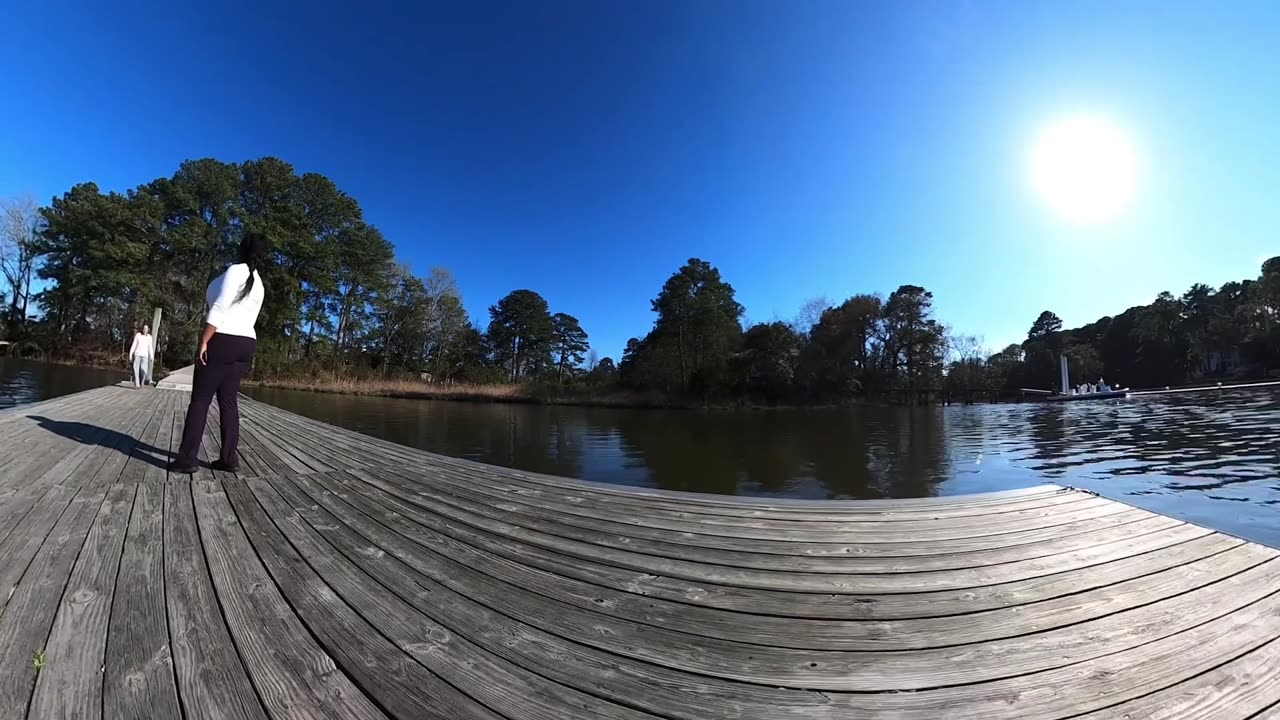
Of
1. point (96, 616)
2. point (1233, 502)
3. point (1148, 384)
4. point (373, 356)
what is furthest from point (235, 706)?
point (1148, 384)

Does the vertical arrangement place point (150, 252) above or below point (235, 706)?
above

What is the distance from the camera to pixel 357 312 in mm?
29906

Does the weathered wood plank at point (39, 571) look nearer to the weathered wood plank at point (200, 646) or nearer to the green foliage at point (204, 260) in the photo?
the weathered wood plank at point (200, 646)

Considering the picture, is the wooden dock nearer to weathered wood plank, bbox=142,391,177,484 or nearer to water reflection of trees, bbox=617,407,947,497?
weathered wood plank, bbox=142,391,177,484

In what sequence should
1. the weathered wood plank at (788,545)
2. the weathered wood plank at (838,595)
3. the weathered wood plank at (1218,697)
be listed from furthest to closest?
the weathered wood plank at (788,545) < the weathered wood plank at (838,595) < the weathered wood plank at (1218,697)

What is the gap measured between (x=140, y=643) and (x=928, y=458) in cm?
935

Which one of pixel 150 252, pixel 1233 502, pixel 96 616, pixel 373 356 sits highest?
pixel 150 252

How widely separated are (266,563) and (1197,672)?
2830 millimetres

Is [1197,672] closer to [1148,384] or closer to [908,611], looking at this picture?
[908,611]

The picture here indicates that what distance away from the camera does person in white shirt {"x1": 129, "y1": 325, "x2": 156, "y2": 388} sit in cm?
902

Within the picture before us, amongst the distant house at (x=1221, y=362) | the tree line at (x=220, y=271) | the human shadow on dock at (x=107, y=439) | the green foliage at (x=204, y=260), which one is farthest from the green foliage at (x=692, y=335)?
the distant house at (x=1221, y=362)

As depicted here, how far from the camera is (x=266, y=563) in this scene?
1.68m

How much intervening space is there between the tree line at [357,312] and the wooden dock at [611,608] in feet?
80.9

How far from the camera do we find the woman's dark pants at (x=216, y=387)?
282 cm
